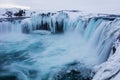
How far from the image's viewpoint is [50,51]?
13.4m

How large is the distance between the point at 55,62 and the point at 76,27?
6171mm

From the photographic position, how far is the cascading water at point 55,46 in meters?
9.21

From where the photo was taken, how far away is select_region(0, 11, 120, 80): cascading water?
9.21 meters

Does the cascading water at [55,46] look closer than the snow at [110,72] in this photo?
No

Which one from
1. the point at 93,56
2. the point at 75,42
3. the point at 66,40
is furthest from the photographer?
the point at 66,40

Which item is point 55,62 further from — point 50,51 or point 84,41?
point 84,41

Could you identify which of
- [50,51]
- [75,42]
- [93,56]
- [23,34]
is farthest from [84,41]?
[23,34]

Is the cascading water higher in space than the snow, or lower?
lower

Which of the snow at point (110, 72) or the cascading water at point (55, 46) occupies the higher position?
the snow at point (110, 72)

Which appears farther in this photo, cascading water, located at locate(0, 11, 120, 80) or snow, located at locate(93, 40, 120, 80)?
cascading water, located at locate(0, 11, 120, 80)

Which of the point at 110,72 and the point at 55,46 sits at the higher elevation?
the point at 110,72

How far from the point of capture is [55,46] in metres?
14.7

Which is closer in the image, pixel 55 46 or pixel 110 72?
pixel 110 72

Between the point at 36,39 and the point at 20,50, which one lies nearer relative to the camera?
the point at 20,50
